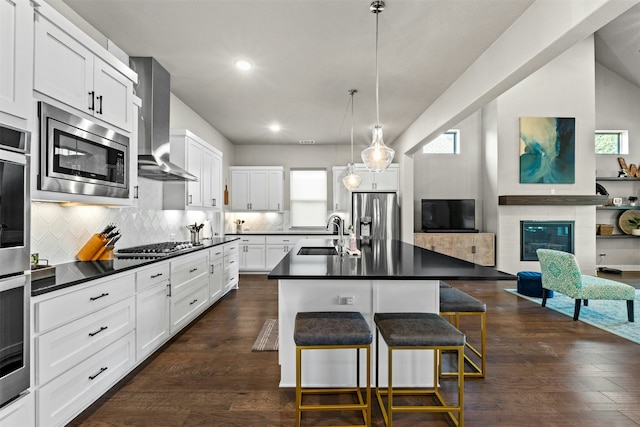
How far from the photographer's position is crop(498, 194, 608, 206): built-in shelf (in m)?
6.63

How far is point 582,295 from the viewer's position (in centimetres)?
397

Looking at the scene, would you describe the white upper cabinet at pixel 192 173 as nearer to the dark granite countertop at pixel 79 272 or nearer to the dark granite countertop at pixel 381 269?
the dark granite countertop at pixel 79 272

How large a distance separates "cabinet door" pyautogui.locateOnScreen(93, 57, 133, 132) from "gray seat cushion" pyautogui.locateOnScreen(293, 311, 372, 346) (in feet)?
6.72

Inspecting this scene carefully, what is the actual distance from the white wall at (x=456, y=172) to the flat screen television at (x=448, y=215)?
225mm

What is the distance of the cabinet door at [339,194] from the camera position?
24.3ft

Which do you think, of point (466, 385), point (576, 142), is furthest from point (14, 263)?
point (576, 142)

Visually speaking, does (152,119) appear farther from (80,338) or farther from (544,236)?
(544,236)

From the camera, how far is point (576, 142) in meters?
6.79

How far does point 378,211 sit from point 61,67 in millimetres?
5697

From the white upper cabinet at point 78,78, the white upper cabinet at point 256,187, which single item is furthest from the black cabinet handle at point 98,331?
the white upper cabinet at point 256,187

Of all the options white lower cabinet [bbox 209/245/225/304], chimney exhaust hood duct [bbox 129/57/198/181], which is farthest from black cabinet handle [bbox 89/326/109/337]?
white lower cabinet [bbox 209/245/225/304]

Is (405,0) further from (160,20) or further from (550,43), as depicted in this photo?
(160,20)

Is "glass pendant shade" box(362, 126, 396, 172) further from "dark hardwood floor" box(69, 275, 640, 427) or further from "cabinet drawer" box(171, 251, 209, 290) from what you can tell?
"cabinet drawer" box(171, 251, 209, 290)

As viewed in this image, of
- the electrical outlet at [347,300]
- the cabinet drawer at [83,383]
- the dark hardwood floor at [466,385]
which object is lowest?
the dark hardwood floor at [466,385]
